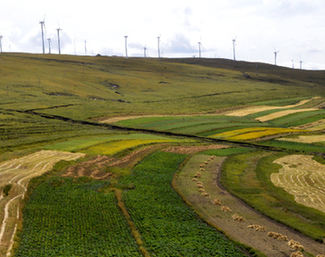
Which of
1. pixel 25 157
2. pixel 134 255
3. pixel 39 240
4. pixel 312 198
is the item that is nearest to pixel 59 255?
pixel 39 240

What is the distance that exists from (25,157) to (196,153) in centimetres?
3203

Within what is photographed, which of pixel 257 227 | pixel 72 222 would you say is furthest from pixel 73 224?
pixel 257 227

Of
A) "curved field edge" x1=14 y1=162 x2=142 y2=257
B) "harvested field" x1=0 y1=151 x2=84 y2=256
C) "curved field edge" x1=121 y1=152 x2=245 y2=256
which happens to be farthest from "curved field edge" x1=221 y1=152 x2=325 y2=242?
"harvested field" x1=0 y1=151 x2=84 y2=256

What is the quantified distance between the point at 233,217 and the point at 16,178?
3037 cm

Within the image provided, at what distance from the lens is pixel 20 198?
48594 millimetres

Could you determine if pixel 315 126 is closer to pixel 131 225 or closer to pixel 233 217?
pixel 233 217

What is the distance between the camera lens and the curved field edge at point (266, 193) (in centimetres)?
4332

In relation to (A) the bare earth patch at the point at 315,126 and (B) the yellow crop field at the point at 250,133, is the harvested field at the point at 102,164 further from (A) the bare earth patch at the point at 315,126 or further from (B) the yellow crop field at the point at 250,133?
(A) the bare earth patch at the point at 315,126

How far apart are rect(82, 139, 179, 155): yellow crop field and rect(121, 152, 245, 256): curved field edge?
16.3m

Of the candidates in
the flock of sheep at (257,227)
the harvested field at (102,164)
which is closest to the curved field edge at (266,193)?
the flock of sheep at (257,227)

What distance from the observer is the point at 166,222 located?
143 ft

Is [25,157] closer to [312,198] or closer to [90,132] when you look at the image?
[90,132]

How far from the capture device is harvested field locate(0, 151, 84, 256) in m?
39.2

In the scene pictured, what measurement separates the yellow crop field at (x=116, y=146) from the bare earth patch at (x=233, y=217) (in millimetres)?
18942
